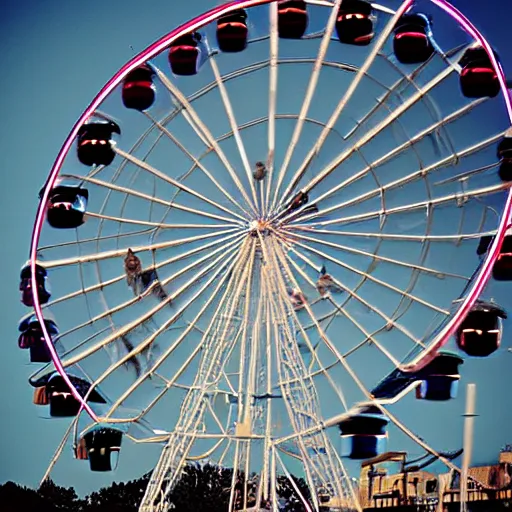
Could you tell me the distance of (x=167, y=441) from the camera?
4578 mm

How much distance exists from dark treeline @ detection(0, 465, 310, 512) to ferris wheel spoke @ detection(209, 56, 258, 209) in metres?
1.10

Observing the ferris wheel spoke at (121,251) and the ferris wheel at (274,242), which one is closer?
the ferris wheel at (274,242)

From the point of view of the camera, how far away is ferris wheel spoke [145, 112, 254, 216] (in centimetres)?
454

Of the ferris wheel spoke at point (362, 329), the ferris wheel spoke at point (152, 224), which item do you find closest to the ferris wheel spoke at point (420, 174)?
the ferris wheel spoke at point (362, 329)

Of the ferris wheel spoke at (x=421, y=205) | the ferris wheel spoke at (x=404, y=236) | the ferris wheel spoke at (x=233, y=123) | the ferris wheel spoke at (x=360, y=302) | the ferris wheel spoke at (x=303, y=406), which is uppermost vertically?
the ferris wheel spoke at (x=233, y=123)

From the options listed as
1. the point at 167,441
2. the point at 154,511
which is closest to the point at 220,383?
the point at 167,441

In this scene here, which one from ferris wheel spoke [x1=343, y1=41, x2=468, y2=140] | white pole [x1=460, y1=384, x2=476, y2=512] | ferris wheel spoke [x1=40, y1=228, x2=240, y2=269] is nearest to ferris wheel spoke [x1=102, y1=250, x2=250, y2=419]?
ferris wheel spoke [x1=40, y1=228, x2=240, y2=269]

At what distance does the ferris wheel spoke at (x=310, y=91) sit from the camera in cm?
444

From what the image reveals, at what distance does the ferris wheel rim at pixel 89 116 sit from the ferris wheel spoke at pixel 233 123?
0.76 ft

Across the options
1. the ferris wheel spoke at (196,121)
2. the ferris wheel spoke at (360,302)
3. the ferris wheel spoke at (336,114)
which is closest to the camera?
the ferris wheel spoke at (360,302)

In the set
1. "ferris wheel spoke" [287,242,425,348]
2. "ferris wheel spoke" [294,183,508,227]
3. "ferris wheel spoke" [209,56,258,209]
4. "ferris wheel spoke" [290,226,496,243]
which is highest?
"ferris wheel spoke" [209,56,258,209]

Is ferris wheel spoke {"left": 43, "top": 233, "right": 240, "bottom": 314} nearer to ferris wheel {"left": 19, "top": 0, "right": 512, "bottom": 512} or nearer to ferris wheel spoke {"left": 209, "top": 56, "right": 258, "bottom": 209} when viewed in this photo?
ferris wheel {"left": 19, "top": 0, "right": 512, "bottom": 512}

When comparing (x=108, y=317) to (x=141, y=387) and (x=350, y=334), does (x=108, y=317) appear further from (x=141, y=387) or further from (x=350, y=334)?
(x=350, y=334)

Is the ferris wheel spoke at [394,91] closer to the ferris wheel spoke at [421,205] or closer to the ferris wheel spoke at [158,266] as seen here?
the ferris wheel spoke at [421,205]
